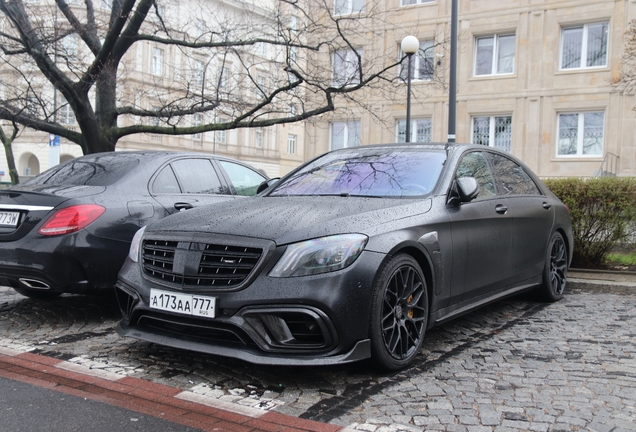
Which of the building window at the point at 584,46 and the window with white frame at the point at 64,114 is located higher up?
the building window at the point at 584,46

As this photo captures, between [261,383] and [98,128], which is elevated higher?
[98,128]

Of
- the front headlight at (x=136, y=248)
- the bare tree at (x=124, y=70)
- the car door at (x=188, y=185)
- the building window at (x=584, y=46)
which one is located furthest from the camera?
A: the building window at (x=584, y=46)

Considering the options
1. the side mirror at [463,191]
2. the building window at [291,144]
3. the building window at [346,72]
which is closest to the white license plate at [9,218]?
the side mirror at [463,191]

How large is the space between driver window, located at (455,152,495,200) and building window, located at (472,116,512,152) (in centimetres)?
2115

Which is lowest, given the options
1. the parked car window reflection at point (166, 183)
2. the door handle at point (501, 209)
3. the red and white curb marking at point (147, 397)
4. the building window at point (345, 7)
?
the red and white curb marking at point (147, 397)

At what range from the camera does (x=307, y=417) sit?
3.13 meters

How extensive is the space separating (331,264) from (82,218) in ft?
7.83

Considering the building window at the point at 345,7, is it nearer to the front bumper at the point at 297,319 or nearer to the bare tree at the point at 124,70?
the bare tree at the point at 124,70

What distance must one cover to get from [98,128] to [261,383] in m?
10.1

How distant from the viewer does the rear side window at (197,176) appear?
5.97 meters

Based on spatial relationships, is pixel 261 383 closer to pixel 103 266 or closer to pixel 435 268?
pixel 435 268

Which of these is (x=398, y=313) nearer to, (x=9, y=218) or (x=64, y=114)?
(x=9, y=218)

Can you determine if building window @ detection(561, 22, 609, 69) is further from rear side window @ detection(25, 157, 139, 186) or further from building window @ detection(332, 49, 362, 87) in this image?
rear side window @ detection(25, 157, 139, 186)

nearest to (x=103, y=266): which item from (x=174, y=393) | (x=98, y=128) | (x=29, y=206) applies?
(x=29, y=206)
